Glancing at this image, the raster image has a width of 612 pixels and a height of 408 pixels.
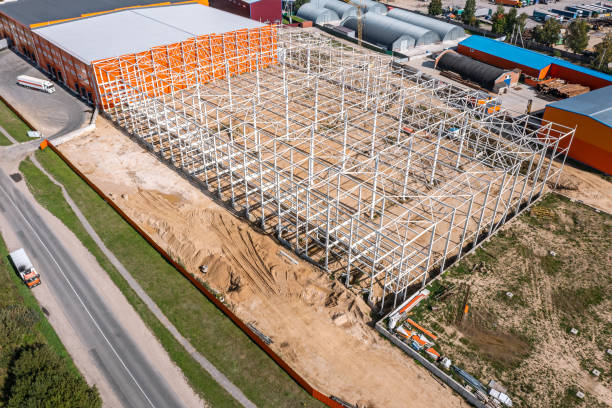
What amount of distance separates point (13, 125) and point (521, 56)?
6640cm

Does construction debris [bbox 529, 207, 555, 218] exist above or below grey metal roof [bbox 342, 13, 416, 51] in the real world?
below

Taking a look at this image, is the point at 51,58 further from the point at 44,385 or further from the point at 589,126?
the point at 589,126

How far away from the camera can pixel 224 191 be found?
39.1 metres

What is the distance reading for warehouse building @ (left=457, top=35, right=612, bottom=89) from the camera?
58.0 metres

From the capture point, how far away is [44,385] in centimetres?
2192

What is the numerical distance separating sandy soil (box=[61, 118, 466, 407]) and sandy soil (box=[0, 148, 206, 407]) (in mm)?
4948

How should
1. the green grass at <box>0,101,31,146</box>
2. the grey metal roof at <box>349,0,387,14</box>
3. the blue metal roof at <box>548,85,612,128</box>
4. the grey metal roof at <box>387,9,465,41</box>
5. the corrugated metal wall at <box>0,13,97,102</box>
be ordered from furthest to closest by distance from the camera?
the grey metal roof at <box>349,0,387,14</box>
the grey metal roof at <box>387,9,465,41</box>
the corrugated metal wall at <box>0,13,97,102</box>
the green grass at <box>0,101,31,146</box>
the blue metal roof at <box>548,85,612,128</box>

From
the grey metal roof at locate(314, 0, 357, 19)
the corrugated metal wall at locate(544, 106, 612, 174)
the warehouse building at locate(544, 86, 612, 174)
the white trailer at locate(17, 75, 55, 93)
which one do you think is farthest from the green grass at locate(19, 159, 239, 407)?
the grey metal roof at locate(314, 0, 357, 19)

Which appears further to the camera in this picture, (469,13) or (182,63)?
(469,13)

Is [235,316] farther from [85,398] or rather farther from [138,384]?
[85,398]

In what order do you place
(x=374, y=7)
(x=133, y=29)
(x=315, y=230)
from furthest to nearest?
(x=374, y=7)
(x=133, y=29)
(x=315, y=230)

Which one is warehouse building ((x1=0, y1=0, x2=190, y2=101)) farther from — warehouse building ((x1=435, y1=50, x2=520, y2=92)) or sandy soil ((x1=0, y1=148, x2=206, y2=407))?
warehouse building ((x1=435, y1=50, x2=520, y2=92))

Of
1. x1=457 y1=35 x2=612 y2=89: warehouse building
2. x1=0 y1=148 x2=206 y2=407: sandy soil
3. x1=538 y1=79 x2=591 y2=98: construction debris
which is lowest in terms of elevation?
x1=0 y1=148 x2=206 y2=407: sandy soil

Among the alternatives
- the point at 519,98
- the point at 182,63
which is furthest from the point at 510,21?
the point at 182,63
